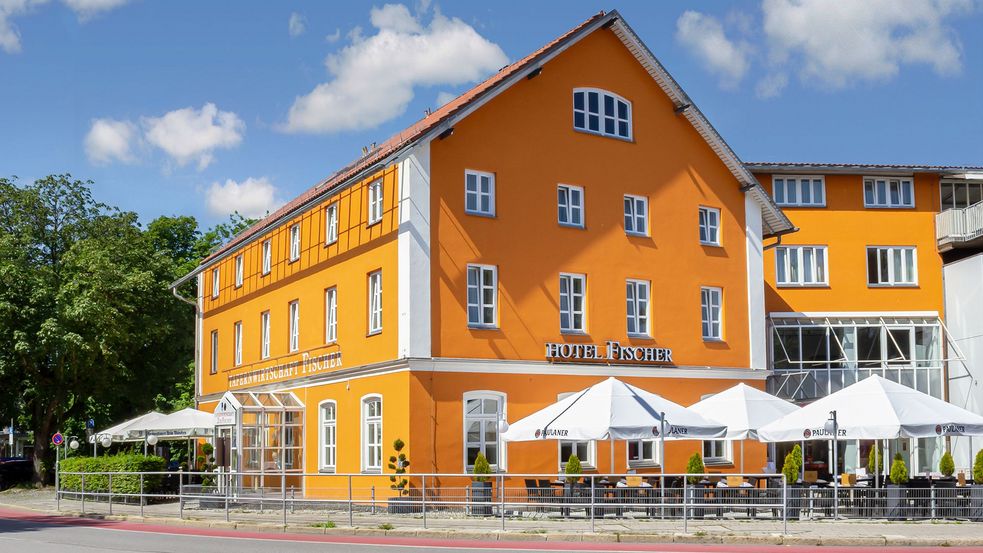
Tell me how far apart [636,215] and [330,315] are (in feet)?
28.8

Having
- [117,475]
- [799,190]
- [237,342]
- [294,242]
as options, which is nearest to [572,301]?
[294,242]

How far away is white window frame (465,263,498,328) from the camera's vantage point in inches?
1078

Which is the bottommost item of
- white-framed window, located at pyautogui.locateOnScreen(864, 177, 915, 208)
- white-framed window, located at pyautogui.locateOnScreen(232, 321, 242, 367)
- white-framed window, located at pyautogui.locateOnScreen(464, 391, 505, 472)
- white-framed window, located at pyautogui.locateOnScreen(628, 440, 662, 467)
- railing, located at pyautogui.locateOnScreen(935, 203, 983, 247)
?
white-framed window, located at pyautogui.locateOnScreen(628, 440, 662, 467)

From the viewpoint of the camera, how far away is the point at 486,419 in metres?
27.0

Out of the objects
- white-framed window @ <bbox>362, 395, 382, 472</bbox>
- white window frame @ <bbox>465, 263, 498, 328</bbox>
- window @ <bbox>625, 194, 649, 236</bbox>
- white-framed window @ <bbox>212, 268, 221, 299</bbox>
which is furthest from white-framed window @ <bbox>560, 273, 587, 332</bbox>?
white-framed window @ <bbox>212, 268, 221, 299</bbox>

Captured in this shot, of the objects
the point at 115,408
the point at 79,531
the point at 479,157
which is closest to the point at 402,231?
the point at 479,157

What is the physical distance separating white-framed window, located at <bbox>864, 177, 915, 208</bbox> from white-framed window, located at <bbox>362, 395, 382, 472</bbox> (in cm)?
2015

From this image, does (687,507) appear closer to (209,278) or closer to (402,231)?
(402,231)

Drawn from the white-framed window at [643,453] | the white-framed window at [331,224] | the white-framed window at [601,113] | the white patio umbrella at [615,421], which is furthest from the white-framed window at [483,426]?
the white-framed window at [601,113]

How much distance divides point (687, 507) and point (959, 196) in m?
23.5

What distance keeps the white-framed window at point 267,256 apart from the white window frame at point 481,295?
32.9 feet

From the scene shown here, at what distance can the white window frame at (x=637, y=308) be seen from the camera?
30000 millimetres

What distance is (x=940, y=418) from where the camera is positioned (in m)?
21.6

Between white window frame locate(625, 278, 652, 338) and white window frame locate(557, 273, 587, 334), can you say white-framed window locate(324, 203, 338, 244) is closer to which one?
white window frame locate(557, 273, 587, 334)
